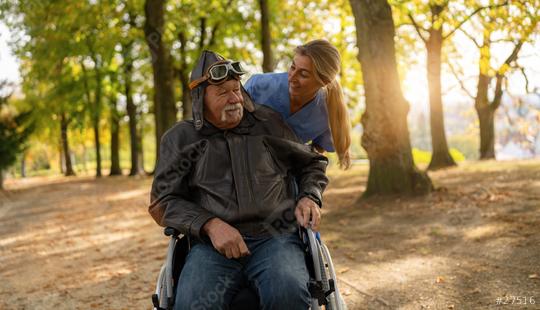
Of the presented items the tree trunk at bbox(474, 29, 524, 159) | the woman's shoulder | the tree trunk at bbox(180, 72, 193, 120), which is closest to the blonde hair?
the woman's shoulder

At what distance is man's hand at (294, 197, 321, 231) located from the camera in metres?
2.76

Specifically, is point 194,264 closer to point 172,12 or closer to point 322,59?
point 322,59

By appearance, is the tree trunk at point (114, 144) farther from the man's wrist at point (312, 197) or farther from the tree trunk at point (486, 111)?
the man's wrist at point (312, 197)

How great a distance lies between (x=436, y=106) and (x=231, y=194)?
51.3 feet

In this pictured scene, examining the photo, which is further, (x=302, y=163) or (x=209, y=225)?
(x=302, y=163)

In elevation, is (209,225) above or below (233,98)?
below

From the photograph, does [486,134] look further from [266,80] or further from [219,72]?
[219,72]

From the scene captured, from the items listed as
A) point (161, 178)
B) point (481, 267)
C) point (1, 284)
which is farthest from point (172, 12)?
point (161, 178)

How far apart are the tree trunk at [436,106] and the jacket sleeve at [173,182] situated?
14.4 m

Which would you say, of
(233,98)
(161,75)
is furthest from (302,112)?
(161,75)

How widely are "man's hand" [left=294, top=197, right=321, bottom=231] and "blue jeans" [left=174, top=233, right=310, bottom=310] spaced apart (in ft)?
0.36

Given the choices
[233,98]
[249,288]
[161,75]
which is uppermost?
[161,75]

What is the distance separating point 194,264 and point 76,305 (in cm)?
295

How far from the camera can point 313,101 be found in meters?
3.58
